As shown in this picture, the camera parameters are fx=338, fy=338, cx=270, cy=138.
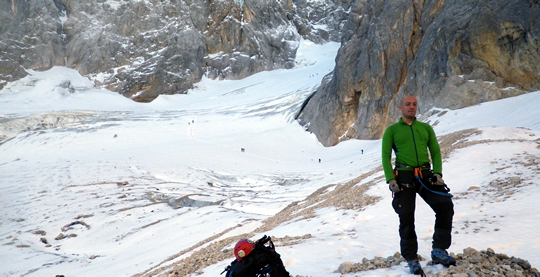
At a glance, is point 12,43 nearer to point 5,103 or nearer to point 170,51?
point 5,103

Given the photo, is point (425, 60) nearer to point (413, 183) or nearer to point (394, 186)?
point (413, 183)

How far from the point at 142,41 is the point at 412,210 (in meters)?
99.3

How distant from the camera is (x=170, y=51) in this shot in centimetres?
9269

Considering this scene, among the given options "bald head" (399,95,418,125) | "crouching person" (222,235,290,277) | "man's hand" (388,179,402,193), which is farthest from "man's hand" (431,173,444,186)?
"crouching person" (222,235,290,277)

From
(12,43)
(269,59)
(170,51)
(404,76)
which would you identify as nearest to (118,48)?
(170,51)

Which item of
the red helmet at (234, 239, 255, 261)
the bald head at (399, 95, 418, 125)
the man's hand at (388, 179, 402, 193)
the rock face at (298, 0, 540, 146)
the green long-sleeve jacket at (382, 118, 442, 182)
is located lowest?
the red helmet at (234, 239, 255, 261)

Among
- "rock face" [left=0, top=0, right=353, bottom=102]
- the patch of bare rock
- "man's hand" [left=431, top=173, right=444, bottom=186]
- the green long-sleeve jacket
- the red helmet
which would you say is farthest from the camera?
"rock face" [left=0, top=0, right=353, bottom=102]

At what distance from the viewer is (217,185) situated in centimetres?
2620

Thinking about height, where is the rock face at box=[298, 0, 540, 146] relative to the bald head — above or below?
above

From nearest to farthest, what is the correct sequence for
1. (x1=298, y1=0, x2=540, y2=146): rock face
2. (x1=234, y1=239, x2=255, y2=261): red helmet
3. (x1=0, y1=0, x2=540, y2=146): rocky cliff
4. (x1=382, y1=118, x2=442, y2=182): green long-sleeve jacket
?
(x1=234, y1=239, x2=255, y2=261): red helmet
(x1=382, y1=118, x2=442, y2=182): green long-sleeve jacket
(x1=298, y1=0, x2=540, y2=146): rock face
(x1=0, y1=0, x2=540, y2=146): rocky cliff

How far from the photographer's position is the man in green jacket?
13.1 feet

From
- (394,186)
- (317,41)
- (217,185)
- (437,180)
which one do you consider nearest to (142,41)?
(317,41)

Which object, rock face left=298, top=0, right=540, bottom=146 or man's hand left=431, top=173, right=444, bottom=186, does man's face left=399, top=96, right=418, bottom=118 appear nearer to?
man's hand left=431, top=173, right=444, bottom=186

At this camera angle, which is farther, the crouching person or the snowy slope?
the snowy slope
